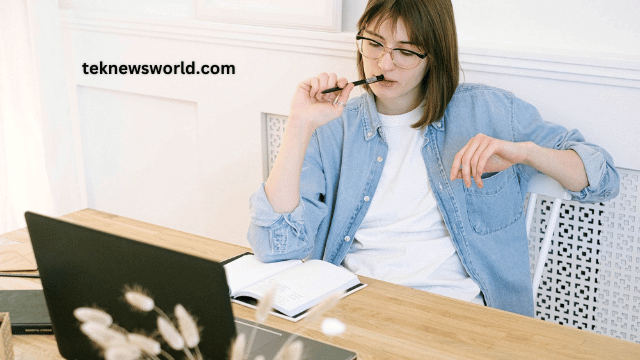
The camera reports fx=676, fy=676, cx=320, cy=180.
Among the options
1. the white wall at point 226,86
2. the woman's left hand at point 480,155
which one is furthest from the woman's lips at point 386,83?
the white wall at point 226,86

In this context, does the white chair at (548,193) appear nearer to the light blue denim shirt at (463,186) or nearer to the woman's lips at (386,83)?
the light blue denim shirt at (463,186)

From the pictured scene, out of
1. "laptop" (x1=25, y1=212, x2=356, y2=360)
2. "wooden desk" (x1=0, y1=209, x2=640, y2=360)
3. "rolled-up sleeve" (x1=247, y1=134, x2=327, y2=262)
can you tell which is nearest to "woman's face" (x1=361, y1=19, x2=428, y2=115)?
"rolled-up sleeve" (x1=247, y1=134, x2=327, y2=262)

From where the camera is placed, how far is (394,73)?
1.40 m

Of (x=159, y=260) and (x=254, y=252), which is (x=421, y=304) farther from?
(x=159, y=260)

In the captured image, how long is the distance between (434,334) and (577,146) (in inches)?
24.3

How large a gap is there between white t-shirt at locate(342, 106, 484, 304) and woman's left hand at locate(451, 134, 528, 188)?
0.53 feet

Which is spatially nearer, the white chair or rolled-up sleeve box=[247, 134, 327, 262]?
rolled-up sleeve box=[247, 134, 327, 262]

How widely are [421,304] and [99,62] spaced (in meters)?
1.74

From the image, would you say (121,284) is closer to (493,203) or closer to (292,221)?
(292,221)

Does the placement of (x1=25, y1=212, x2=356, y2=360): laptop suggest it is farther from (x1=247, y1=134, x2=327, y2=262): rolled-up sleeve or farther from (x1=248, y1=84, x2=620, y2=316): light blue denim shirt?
(x1=248, y1=84, x2=620, y2=316): light blue denim shirt

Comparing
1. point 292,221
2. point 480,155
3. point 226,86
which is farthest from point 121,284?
point 226,86

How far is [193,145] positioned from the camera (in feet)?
7.55

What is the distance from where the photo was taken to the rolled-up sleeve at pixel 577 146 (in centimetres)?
136

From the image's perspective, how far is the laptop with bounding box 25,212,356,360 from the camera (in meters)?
0.69
